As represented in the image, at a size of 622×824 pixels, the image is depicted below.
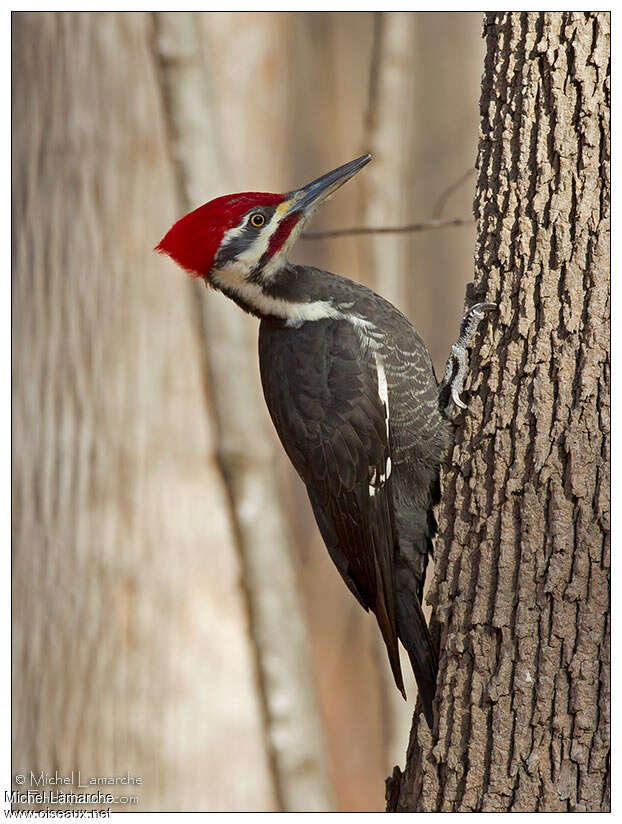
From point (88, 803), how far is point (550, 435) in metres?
2.39

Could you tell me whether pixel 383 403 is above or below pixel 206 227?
below

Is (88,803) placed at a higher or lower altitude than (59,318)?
lower

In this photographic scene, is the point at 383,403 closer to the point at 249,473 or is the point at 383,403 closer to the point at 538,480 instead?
the point at 538,480

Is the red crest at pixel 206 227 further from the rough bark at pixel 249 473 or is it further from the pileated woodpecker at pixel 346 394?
the rough bark at pixel 249 473

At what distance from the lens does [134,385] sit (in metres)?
3.70

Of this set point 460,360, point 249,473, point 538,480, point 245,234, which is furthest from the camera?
point 249,473

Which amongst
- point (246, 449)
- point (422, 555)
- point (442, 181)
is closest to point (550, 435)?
point (422, 555)

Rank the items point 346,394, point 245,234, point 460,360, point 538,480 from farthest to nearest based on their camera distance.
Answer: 1. point 245,234
2. point 346,394
3. point 460,360
4. point 538,480

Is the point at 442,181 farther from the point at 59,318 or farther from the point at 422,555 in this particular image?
the point at 422,555

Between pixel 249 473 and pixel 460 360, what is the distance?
4.81 ft

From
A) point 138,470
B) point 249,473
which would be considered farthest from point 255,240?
point 138,470

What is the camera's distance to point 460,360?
2314 mm

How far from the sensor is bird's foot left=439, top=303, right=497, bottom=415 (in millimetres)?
2146

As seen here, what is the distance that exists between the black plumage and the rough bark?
98 centimetres
